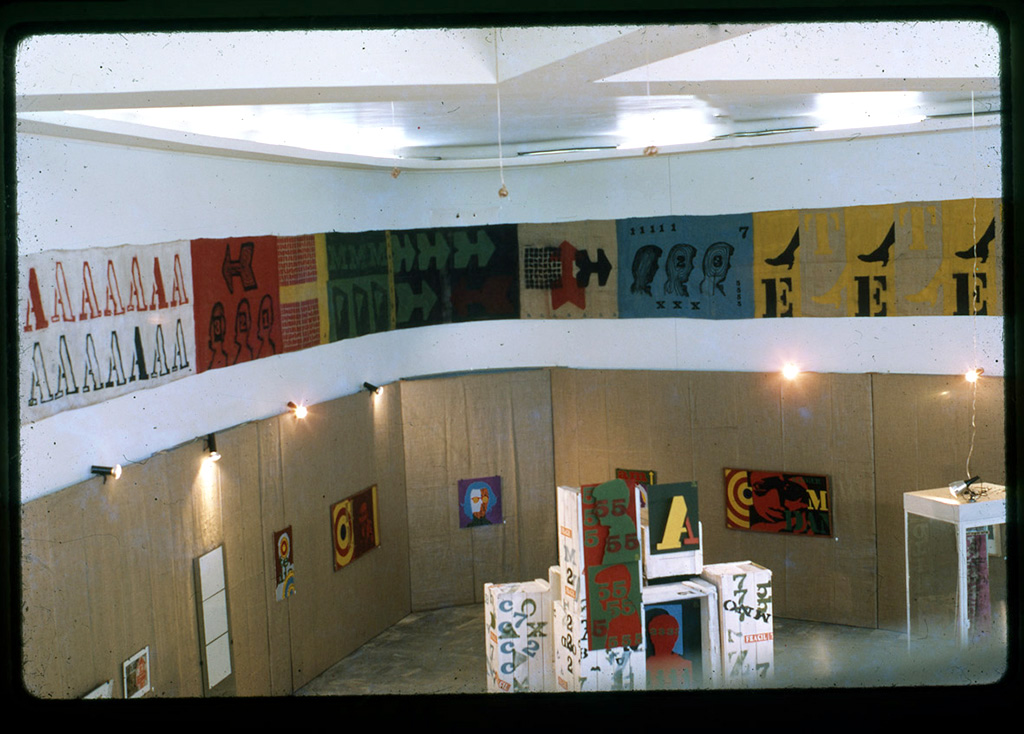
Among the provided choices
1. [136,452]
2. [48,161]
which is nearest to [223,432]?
[136,452]

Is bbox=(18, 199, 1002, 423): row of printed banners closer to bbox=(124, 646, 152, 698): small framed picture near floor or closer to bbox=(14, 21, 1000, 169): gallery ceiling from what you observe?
bbox=(14, 21, 1000, 169): gallery ceiling

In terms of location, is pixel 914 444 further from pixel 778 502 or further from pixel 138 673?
pixel 138 673

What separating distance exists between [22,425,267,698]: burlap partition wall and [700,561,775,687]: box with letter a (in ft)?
9.19

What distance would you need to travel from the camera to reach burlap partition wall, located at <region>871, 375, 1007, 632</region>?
6.58 metres

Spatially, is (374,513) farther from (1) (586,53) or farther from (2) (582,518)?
(1) (586,53)

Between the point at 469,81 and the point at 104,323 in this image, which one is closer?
the point at 469,81

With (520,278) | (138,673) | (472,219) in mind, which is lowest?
(138,673)

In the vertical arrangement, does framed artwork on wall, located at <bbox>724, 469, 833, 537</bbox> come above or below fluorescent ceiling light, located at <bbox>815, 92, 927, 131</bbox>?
below

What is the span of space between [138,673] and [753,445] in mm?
4543

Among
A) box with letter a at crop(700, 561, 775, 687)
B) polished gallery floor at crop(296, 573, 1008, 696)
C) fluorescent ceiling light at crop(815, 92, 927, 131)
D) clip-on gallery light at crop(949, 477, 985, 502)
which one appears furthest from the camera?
polished gallery floor at crop(296, 573, 1008, 696)

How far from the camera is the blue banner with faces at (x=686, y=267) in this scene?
733 centimetres

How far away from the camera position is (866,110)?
6520 millimetres

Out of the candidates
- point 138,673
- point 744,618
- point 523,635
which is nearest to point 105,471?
point 138,673

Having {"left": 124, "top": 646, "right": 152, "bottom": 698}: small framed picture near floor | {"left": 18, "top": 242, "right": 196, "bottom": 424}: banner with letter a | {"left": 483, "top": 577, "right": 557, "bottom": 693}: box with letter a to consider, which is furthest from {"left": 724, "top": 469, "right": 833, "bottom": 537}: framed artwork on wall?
{"left": 124, "top": 646, "right": 152, "bottom": 698}: small framed picture near floor
